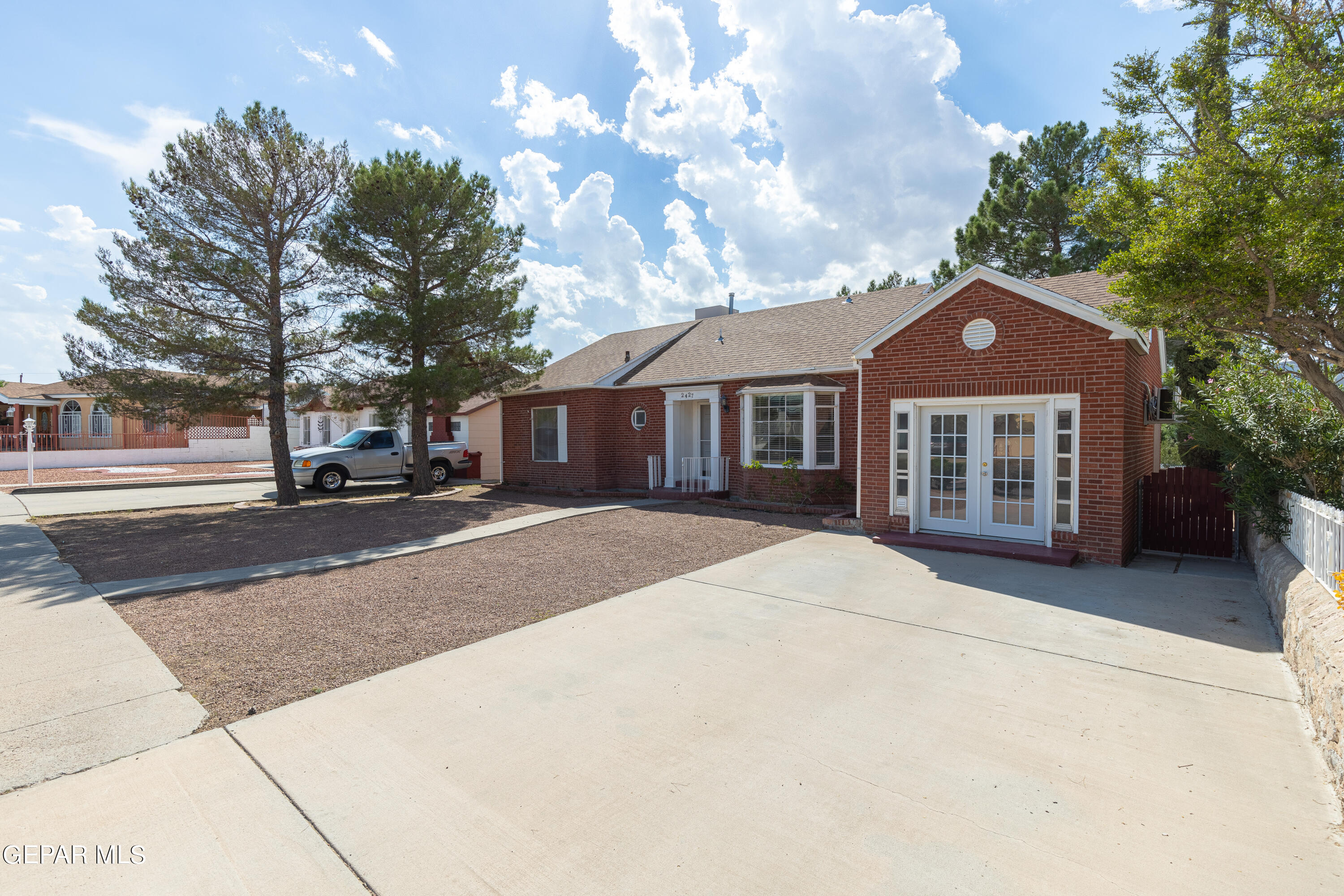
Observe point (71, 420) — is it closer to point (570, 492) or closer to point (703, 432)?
point (570, 492)

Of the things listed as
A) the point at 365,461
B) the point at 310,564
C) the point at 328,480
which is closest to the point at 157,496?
the point at 328,480

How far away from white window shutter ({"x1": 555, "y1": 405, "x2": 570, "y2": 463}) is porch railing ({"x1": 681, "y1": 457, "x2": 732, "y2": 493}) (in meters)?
3.36

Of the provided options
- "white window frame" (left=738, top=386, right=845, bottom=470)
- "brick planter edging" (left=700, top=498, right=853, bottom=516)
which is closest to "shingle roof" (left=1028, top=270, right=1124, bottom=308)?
"white window frame" (left=738, top=386, right=845, bottom=470)

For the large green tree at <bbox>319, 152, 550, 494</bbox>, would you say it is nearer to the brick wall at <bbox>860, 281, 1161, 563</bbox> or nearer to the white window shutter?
the white window shutter

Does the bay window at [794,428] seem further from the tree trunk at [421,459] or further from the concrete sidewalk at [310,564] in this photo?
the tree trunk at [421,459]

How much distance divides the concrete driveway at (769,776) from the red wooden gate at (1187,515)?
408 cm

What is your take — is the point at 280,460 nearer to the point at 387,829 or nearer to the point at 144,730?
the point at 144,730

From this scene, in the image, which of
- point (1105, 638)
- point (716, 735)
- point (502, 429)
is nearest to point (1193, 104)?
point (1105, 638)

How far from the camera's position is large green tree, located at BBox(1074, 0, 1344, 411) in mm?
5594

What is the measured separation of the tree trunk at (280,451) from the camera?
14656 millimetres

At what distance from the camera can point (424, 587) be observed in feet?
23.4

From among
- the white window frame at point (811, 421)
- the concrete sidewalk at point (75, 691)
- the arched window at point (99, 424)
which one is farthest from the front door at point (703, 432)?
the arched window at point (99, 424)

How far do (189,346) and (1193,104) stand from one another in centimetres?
1756

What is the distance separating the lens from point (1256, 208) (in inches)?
219
